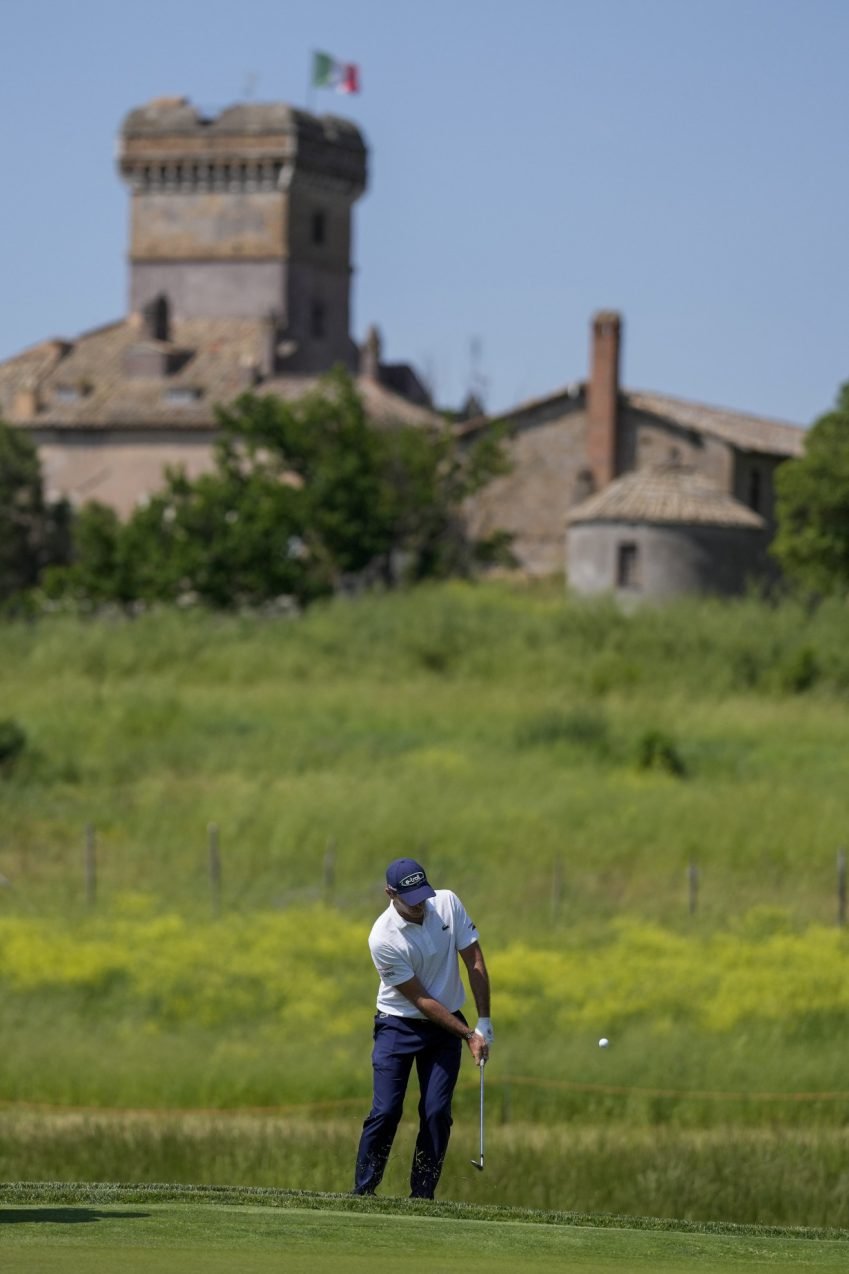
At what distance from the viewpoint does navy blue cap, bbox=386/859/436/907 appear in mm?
12117

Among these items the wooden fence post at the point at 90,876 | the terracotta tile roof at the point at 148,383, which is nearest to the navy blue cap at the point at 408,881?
the wooden fence post at the point at 90,876

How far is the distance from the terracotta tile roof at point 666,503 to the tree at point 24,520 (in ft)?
70.2

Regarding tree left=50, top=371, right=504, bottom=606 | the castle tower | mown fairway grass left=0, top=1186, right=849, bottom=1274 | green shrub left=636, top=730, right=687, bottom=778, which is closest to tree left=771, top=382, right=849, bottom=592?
tree left=50, top=371, right=504, bottom=606

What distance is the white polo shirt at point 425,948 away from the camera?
12344 millimetres

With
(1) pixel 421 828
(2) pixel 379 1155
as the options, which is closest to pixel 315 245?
(1) pixel 421 828

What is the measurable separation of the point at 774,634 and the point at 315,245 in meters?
47.2

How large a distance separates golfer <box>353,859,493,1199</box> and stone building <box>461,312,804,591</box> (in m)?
56.4

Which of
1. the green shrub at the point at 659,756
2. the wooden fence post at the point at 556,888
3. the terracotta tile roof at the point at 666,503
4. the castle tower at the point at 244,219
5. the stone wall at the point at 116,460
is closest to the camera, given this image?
the wooden fence post at the point at 556,888

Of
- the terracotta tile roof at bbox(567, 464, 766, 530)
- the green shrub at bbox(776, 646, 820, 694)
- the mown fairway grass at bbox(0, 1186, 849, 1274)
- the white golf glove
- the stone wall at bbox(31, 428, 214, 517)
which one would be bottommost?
the mown fairway grass at bbox(0, 1186, 849, 1274)

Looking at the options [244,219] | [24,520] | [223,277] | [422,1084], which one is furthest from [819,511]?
[422,1084]

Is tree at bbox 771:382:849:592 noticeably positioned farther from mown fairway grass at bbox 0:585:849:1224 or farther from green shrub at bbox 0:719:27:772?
green shrub at bbox 0:719:27:772

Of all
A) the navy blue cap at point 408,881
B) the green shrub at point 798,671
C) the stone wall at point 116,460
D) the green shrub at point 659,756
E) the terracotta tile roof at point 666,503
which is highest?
the stone wall at point 116,460

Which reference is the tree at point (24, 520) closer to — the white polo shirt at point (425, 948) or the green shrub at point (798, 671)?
the green shrub at point (798, 671)

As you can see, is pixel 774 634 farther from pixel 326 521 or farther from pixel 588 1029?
pixel 588 1029
